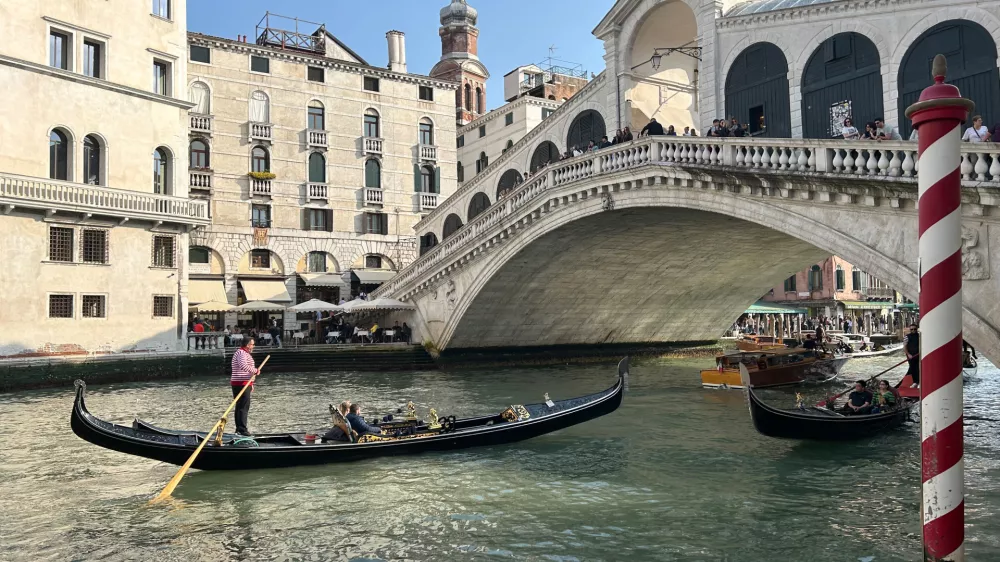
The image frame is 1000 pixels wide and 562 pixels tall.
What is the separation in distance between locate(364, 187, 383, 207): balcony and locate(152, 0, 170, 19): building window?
305 inches

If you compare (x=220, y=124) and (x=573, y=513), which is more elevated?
(x=220, y=124)

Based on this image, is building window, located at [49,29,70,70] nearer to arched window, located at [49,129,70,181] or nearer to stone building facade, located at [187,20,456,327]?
arched window, located at [49,129,70,181]

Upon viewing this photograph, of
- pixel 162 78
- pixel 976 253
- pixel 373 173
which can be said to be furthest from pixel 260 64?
pixel 976 253

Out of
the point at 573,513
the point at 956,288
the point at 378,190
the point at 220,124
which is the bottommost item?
the point at 573,513

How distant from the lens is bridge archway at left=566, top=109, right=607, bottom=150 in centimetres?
1677

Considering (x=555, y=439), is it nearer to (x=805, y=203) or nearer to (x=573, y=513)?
(x=573, y=513)

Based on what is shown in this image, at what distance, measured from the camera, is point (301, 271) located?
2323 cm

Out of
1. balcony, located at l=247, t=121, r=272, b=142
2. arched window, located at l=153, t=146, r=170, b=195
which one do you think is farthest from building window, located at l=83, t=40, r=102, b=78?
balcony, located at l=247, t=121, r=272, b=142

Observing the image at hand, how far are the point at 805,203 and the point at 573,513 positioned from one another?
5751mm

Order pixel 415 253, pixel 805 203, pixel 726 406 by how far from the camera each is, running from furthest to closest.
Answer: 1. pixel 415 253
2. pixel 726 406
3. pixel 805 203

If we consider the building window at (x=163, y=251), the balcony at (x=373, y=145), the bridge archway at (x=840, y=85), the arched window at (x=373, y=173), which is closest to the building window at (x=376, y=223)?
the arched window at (x=373, y=173)

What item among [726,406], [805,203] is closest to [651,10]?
[805,203]

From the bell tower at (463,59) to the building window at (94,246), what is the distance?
22.1 meters

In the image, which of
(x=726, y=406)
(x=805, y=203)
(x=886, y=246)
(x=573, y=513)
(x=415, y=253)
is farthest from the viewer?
(x=415, y=253)
